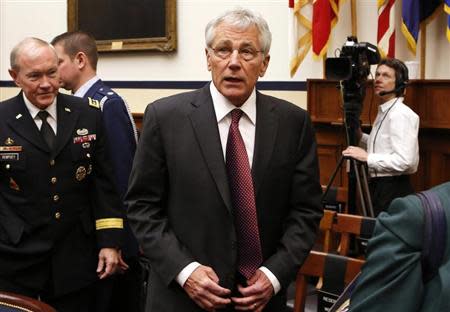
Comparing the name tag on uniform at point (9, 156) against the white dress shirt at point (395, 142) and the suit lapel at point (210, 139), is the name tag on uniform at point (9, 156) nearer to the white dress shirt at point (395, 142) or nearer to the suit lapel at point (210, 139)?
the suit lapel at point (210, 139)

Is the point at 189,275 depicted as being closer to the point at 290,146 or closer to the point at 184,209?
the point at 184,209

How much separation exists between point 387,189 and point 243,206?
95.4 inches

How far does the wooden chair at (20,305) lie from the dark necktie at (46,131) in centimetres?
85

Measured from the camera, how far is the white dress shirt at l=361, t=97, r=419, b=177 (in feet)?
12.5

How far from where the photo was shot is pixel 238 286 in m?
1.76

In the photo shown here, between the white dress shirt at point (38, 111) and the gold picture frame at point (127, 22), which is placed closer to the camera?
the white dress shirt at point (38, 111)

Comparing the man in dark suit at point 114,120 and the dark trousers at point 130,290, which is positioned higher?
the man in dark suit at point 114,120

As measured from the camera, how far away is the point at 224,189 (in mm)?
1719

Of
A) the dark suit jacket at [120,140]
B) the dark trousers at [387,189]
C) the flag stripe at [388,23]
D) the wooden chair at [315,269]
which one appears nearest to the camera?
the wooden chair at [315,269]

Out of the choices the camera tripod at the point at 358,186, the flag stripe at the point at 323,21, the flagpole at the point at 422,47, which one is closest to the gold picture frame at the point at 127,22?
the flag stripe at the point at 323,21

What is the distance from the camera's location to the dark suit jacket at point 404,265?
3.00ft

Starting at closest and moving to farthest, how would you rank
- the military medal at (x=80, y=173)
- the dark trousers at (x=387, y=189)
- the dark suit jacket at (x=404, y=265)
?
the dark suit jacket at (x=404, y=265), the military medal at (x=80, y=173), the dark trousers at (x=387, y=189)

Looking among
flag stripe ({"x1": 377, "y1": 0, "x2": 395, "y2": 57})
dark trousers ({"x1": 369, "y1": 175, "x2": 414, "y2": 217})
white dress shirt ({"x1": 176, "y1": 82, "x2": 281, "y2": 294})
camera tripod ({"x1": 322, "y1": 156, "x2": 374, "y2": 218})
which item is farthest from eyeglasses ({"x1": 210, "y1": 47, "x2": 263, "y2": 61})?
flag stripe ({"x1": 377, "y1": 0, "x2": 395, "y2": 57})

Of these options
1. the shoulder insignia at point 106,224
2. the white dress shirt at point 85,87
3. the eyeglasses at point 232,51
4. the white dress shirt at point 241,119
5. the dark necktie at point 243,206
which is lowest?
the shoulder insignia at point 106,224
